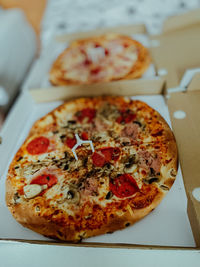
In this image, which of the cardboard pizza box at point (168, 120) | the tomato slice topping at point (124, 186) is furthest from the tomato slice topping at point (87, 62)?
the tomato slice topping at point (124, 186)

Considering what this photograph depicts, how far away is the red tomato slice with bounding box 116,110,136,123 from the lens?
135 cm

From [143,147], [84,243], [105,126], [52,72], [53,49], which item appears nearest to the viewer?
[84,243]

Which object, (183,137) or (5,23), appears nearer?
(183,137)

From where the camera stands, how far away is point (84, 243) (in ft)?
2.98

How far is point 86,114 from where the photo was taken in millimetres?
1454

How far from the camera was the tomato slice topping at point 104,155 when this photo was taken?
1.16m

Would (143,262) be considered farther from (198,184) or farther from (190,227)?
(198,184)

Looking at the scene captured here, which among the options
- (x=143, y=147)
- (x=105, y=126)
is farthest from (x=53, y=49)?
(x=143, y=147)

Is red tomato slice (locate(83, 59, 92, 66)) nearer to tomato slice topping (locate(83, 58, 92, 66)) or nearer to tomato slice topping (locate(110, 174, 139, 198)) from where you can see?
tomato slice topping (locate(83, 58, 92, 66))

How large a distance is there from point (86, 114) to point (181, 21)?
4.05ft

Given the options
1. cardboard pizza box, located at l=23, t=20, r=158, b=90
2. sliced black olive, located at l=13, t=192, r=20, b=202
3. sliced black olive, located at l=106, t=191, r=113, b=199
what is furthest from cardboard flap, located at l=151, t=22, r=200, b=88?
sliced black olive, located at l=13, t=192, r=20, b=202

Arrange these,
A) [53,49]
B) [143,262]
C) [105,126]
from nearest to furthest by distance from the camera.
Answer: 1. [143,262]
2. [105,126]
3. [53,49]

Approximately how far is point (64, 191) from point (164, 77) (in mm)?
1026

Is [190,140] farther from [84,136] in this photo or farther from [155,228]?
[84,136]
